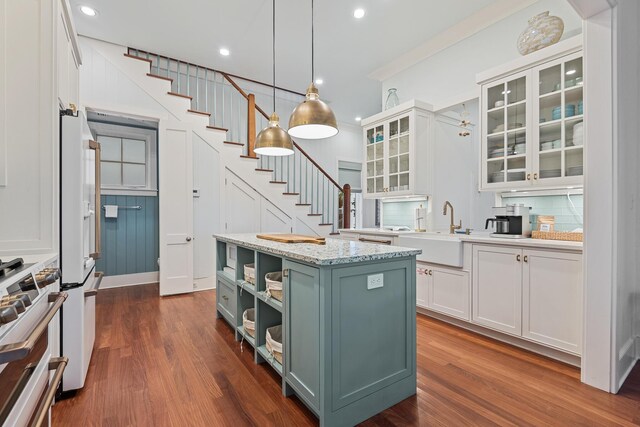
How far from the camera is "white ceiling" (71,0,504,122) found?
133 inches

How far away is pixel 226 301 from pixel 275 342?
122 centimetres

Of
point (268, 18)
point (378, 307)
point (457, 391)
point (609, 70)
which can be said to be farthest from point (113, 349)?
point (609, 70)

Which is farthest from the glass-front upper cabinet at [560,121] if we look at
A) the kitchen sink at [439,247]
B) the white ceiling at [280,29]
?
the white ceiling at [280,29]

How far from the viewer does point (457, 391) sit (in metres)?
2.00

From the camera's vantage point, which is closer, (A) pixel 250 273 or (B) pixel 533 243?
(B) pixel 533 243

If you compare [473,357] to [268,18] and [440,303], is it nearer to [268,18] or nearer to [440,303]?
[440,303]

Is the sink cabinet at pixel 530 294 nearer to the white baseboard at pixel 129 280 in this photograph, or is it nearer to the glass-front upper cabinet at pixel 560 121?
the glass-front upper cabinet at pixel 560 121

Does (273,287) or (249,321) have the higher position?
(273,287)

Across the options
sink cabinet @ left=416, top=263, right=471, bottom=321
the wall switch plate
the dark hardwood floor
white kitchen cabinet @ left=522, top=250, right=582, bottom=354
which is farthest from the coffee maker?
the wall switch plate

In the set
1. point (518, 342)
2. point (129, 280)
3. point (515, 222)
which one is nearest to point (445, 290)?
point (518, 342)

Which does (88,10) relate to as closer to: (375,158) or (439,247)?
(375,158)

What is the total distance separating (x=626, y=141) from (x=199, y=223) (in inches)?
186

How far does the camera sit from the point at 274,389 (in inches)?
80.4

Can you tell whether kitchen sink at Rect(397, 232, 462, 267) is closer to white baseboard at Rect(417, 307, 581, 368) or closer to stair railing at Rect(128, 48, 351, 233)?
white baseboard at Rect(417, 307, 581, 368)
